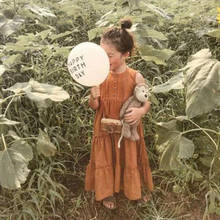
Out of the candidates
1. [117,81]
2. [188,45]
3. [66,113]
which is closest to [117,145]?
[117,81]

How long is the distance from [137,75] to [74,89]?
775 mm

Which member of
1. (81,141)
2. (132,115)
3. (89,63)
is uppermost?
(89,63)

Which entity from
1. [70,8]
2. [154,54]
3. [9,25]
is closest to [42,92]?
[154,54]

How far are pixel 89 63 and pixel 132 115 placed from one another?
30cm

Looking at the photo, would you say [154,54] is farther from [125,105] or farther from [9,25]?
[9,25]

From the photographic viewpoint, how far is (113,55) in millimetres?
1426

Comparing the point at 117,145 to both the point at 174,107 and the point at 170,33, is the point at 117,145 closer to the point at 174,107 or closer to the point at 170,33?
the point at 174,107

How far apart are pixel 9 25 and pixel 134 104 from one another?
1152 millimetres

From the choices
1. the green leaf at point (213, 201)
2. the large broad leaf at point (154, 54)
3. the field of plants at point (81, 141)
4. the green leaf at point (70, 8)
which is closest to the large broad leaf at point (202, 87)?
the field of plants at point (81, 141)

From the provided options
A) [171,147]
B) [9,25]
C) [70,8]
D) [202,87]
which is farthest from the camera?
[70,8]

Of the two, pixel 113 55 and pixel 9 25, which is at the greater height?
pixel 113 55

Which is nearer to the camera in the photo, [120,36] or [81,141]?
[120,36]

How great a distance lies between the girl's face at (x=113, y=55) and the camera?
1.42 meters

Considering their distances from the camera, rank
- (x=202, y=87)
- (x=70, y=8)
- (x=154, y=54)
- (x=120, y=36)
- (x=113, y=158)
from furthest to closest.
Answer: (x=70, y=8)
(x=154, y=54)
(x=113, y=158)
(x=120, y=36)
(x=202, y=87)
